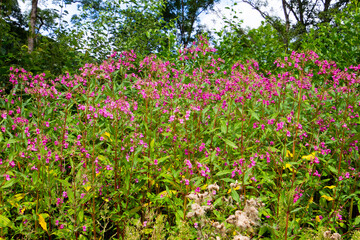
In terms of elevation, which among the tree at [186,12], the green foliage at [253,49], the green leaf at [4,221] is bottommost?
the green leaf at [4,221]

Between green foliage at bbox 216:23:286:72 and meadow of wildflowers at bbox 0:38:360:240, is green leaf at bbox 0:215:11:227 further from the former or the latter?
green foliage at bbox 216:23:286:72

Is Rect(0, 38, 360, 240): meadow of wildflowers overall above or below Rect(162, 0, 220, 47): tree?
below

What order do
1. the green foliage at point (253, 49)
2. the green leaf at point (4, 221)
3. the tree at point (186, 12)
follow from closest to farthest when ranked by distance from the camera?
the green leaf at point (4, 221) < the green foliage at point (253, 49) < the tree at point (186, 12)

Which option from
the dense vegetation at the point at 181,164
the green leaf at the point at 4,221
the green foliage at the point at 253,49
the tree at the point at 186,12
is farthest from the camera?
the tree at the point at 186,12

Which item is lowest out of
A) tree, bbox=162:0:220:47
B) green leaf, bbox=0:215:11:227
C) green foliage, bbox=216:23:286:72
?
green leaf, bbox=0:215:11:227

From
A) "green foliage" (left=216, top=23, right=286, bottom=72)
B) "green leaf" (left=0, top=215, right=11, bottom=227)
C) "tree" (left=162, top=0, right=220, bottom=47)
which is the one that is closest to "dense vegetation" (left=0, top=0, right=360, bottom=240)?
"green leaf" (left=0, top=215, right=11, bottom=227)

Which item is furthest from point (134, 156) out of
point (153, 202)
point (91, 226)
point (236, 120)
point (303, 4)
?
point (303, 4)

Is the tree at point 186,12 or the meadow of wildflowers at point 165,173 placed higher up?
the tree at point 186,12

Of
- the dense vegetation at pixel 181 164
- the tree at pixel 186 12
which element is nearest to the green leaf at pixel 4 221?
the dense vegetation at pixel 181 164

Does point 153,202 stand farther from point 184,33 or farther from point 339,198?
point 184,33

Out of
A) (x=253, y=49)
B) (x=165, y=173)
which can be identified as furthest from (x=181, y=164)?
(x=253, y=49)

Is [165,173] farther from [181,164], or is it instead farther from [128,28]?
[128,28]

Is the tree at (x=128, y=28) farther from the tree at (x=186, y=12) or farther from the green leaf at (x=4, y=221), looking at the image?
the tree at (x=186, y=12)

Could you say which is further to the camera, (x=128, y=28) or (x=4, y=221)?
(x=128, y=28)
